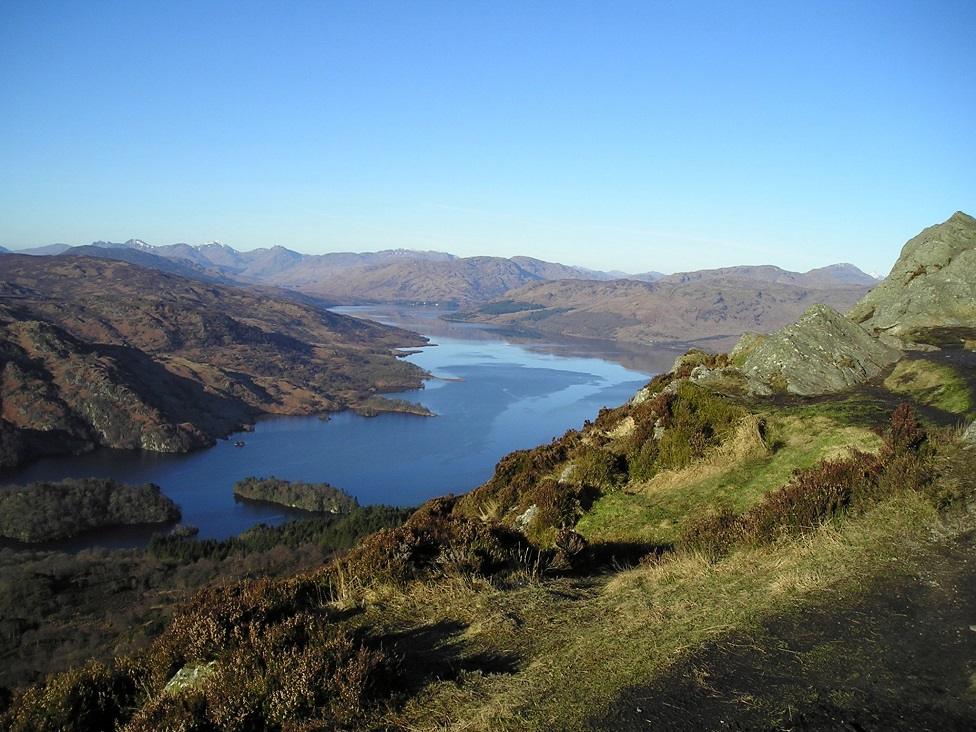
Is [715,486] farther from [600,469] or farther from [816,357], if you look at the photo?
[816,357]

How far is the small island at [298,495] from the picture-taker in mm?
112188

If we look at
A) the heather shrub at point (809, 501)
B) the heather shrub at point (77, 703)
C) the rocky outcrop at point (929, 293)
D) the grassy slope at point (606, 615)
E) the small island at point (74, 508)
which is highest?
the rocky outcrop at point (929, 293)

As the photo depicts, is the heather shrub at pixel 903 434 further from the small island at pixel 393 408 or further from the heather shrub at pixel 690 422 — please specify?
the small island at pixel 393 408

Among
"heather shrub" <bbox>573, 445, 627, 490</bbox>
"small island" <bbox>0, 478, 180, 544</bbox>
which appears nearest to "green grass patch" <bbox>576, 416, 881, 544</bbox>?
"heather shrub" <bbox>573, 445, 627, 490</bbox>

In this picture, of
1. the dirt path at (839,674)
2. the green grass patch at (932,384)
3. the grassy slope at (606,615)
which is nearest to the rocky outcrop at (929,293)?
the green grass patch at (932,384)

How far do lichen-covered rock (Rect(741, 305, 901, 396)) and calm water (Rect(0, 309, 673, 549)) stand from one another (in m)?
93.9

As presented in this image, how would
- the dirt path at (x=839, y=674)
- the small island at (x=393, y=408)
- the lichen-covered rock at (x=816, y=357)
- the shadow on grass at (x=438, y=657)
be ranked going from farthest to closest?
1. the small island at (x=393, y=408)
2. the lichen-covered rock at (x=816, y=357)
3. the shadow on grass at (x=438, y=657)
4. the dirt path at (x=839, y=674)

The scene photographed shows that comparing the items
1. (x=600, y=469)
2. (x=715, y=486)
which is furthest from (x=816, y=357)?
(x=600, y=469)

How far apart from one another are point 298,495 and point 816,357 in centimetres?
10913

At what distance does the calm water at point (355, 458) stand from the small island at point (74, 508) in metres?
3.23

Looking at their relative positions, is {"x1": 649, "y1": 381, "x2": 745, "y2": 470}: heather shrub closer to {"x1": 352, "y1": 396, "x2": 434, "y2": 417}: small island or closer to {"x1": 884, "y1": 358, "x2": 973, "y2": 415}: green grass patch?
{"x1": 884, "y1": 358, "x2": 973, "y2": 415}: green grass patch

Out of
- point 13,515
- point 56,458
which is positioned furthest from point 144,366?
point 13,515

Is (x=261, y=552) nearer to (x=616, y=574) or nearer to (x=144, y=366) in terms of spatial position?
(x=616, y=574)

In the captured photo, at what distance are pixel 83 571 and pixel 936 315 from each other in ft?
309
